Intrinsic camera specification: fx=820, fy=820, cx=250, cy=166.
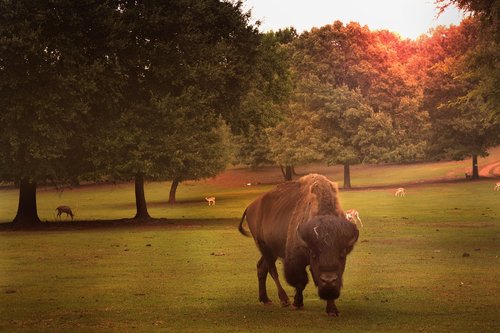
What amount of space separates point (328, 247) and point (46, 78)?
1199 inches

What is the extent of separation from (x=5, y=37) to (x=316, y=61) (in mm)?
48252

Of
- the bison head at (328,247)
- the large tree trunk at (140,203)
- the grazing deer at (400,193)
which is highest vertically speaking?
the bison head at (328,247)

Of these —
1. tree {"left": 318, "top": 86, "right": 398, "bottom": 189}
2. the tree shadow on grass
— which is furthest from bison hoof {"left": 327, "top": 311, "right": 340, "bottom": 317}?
tree {"left": 318, "top": 86, "right": 398, "bottom": 189}

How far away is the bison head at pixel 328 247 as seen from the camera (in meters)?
11.4

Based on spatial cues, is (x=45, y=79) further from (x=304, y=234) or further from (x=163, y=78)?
(x=304, y=234)

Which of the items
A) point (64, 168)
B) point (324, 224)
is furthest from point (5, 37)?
point (324, 224)

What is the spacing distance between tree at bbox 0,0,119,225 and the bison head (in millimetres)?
28559

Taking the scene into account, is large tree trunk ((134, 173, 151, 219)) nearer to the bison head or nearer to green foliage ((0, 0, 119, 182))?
green foliage ((0, 0, 119, 182))

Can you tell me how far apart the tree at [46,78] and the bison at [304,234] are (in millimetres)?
25251

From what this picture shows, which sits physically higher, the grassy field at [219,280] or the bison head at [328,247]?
the bison head at [328,247]

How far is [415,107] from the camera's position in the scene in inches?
3137

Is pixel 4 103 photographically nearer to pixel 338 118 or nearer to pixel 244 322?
pixel 244 322

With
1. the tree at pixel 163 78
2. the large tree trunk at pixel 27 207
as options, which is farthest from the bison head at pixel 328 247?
the large tree trunk at pixel 27 207

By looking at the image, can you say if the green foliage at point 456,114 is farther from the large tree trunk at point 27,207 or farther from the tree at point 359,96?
the large tree trunk at point 27,207
